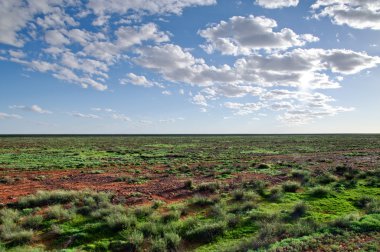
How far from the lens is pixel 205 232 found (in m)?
9.87

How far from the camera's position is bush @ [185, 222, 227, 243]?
976 cm

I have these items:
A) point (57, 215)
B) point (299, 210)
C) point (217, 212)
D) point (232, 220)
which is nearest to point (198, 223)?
point (232, 220)

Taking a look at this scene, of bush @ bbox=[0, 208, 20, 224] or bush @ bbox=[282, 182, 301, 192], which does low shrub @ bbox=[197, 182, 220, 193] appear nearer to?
bush @ bbox=[282, 182, 301, 192]

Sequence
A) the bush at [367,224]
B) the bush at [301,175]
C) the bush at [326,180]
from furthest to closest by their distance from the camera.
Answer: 1. the bush at [301,175]
2. the bush at [326,180]
3. the bush at [367,224]

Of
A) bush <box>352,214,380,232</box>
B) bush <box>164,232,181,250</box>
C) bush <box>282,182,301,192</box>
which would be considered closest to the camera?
bush <box>164,232,181,250</box>

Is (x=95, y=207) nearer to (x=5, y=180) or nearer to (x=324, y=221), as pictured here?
(x=324, y=221)

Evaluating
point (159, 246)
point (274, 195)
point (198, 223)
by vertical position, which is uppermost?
point (274, 195)

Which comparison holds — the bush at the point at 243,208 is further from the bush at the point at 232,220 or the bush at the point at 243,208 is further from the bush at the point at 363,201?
the bush at the point at 363,201

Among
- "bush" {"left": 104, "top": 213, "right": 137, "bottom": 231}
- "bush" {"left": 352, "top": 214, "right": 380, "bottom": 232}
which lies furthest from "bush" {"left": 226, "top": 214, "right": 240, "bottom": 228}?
"bush" {"left": 352, "top": 214, "right": 380, "bottom": 232}

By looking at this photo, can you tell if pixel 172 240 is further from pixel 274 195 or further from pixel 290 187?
pixel 290 187

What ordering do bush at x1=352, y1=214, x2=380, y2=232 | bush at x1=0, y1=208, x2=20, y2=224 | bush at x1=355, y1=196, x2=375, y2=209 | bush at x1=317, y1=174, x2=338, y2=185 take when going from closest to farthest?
bush at x1=352, y1=214, x2=380, y2=232, bush at x1=0, y1=208, x2=20, y2=224, bush at x1=355, y1=196, x2=375, y2=209, bush at x1=317, y1=174, x2=338, y2=185

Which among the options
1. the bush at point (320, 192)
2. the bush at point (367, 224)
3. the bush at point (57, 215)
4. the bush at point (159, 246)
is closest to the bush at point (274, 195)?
the bush at point (320, 192)

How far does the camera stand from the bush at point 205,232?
976 cm

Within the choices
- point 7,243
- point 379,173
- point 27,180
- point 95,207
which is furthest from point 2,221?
point 379,173
